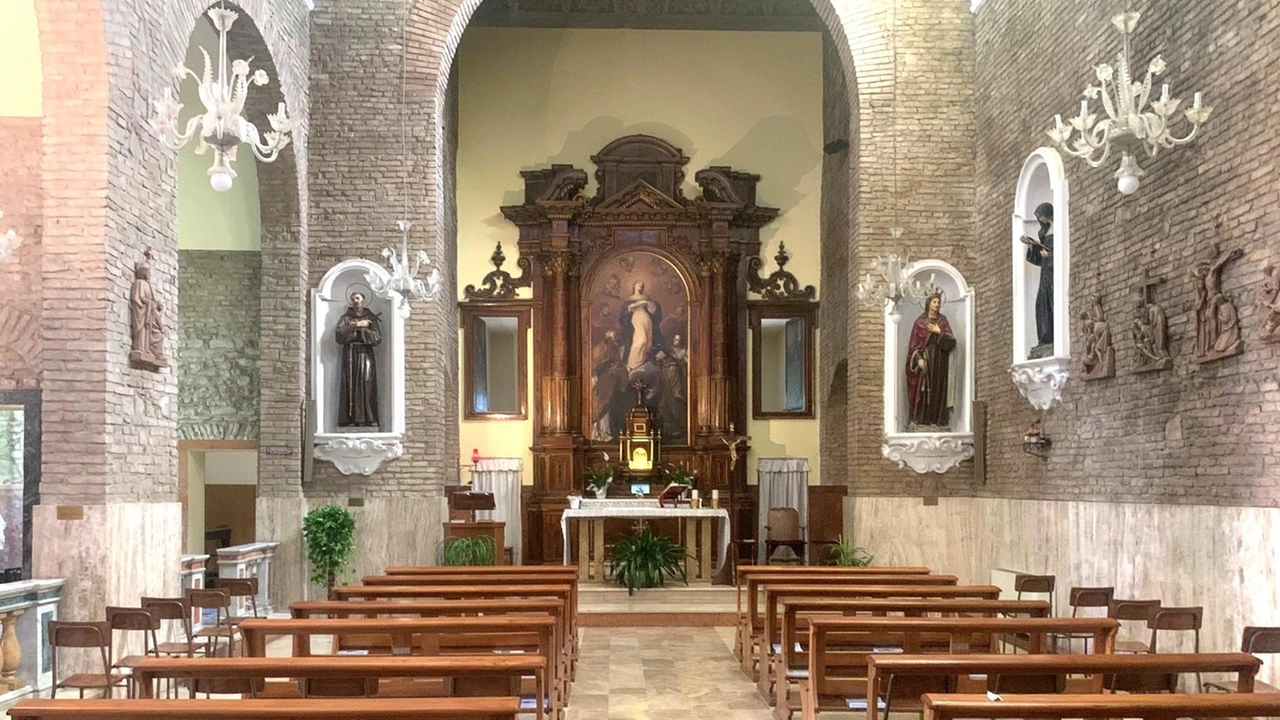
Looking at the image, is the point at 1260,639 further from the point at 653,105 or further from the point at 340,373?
the point at 653,105

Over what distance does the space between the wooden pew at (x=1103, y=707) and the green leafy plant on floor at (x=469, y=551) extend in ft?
31.7

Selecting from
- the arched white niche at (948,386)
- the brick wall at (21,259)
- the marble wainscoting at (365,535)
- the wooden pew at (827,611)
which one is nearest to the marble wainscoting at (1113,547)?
the arched white niche at (948,386)

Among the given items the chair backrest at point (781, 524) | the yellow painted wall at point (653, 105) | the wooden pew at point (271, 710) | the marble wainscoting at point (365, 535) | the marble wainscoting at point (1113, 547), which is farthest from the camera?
the yellow painted wall at point (653, 105)

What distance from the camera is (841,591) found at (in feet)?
28.5

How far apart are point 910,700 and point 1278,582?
2.60 metres

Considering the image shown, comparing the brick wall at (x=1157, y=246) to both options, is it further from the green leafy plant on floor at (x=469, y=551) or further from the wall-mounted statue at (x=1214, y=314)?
the green leafy plant on floor at (x=469, y=551)

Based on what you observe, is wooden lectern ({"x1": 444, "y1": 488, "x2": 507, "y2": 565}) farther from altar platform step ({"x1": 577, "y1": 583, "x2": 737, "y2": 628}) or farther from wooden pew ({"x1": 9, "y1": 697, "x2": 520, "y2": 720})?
wooden pew ({"x1": 9, "y1": 697, "x2": 520, "y2": 720})

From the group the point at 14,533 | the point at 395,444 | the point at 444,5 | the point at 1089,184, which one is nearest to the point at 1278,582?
the point at 1089,184

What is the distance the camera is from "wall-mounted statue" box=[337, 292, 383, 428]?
545 inches

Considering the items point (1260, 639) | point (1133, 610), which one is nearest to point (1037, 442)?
point (1133, 610)

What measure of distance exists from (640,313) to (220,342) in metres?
6.06

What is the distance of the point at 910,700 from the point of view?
6.59m

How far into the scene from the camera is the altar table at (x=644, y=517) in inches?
598

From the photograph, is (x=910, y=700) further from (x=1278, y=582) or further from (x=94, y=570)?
(x=94, y=570)
